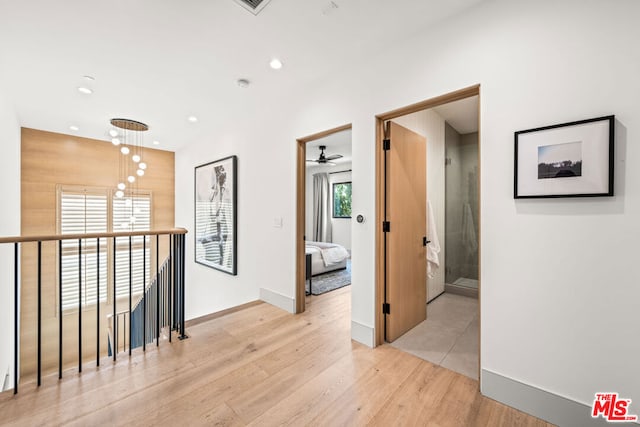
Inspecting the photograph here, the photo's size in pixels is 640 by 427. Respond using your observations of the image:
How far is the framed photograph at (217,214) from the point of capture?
409cm

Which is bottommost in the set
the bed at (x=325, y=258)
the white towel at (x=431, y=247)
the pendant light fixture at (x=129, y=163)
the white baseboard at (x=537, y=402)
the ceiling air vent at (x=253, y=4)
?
the white baseboard at (x=537, y=402)

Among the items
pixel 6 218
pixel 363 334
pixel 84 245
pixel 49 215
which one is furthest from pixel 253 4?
pixel 84 245

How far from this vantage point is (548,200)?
5.10 feet

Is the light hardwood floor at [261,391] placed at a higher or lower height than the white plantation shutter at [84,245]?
lower

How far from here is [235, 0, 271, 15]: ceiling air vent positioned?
1785 millimetres

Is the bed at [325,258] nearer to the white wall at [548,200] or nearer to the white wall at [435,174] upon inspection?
the white wall at [435,174]

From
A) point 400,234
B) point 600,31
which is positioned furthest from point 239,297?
point 600,31

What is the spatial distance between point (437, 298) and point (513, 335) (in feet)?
7.43

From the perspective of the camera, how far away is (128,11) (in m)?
1.86

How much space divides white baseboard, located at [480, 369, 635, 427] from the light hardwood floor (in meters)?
0.05

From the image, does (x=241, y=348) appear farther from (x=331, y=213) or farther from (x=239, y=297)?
(x=331, y=213)

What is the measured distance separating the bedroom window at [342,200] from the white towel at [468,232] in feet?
11.6

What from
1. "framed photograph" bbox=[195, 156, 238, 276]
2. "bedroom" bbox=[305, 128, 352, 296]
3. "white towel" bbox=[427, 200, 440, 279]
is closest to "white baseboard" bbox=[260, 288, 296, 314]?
"framed photograph" bbox=[195, 156, 238, 276]

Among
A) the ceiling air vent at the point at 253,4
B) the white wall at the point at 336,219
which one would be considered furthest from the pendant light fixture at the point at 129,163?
the white wall at the point at 336,219
